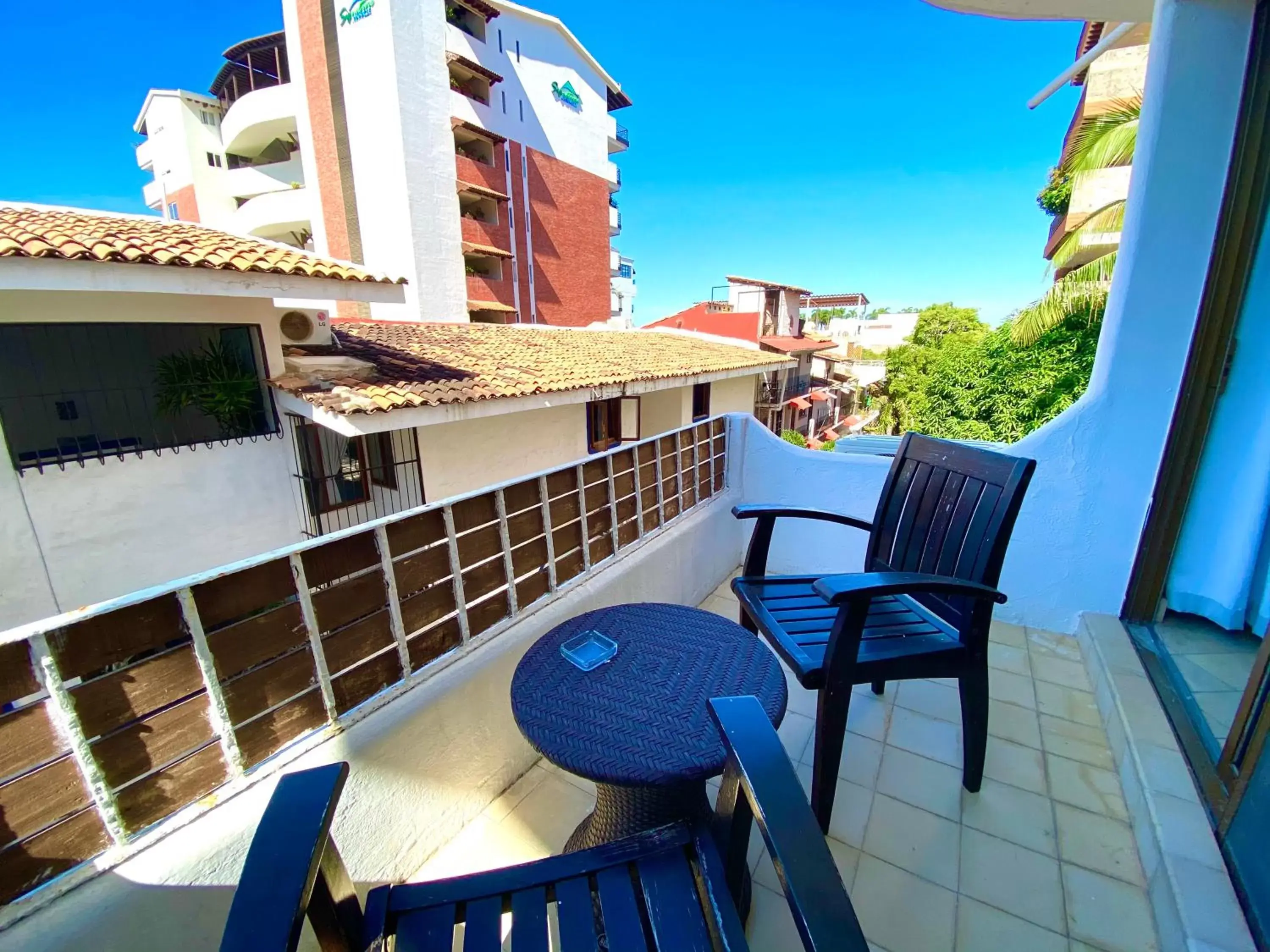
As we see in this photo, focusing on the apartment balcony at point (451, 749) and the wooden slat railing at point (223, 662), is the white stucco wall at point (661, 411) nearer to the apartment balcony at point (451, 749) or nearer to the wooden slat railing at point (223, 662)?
the apartment balcony at point (451, 749)

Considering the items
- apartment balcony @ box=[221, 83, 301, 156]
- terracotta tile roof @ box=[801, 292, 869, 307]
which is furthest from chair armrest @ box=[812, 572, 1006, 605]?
terracotta tile roof @ box=[801, 292, 869, 307]

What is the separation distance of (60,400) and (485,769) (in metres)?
5.04

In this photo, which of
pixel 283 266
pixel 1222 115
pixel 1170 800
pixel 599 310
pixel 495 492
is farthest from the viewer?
pixel 599 310

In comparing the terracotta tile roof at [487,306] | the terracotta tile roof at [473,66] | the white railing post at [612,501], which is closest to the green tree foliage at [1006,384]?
the white railing post at [612,501]

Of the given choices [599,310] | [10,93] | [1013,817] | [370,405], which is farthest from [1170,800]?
[10,93]

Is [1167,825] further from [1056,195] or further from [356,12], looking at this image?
[356,12]

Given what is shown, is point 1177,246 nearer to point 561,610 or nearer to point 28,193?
point 561,610

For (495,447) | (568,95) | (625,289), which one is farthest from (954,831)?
(625,289)

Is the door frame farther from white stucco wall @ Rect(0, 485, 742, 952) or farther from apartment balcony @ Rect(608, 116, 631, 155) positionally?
apartment balcony @ Rect(608, 116, 631, 155)

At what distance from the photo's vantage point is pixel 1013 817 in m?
1.75

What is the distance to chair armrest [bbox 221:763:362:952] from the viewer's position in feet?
2.19

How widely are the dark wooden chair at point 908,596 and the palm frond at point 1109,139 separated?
283 inches

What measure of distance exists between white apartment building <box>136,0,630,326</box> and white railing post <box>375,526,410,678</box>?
40.1 feet

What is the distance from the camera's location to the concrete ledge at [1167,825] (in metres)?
1.24
